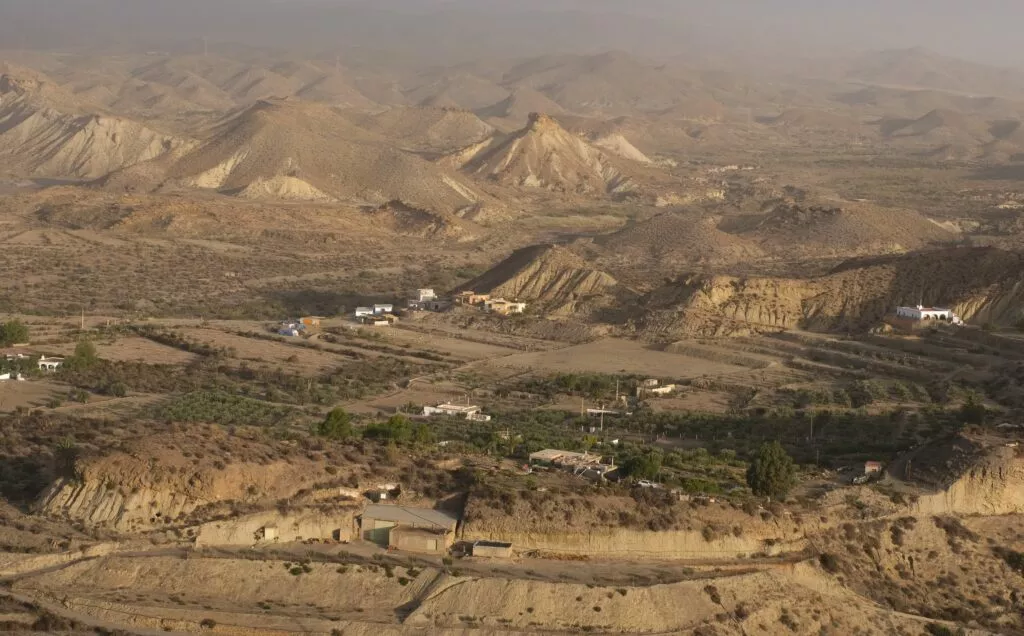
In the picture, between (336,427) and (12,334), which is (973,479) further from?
(12,334)

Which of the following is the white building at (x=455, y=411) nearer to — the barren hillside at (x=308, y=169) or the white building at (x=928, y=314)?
the white building at (x=928, y=314)

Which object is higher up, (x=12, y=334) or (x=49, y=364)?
(x=49, y=364)

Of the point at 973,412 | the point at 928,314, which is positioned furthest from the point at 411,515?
the point at 928,314

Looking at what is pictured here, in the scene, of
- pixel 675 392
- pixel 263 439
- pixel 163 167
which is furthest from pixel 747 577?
pixel 163 167

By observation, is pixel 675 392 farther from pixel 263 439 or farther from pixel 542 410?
pixel 263 439

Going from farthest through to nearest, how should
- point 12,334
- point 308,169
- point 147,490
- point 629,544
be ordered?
point 308,169 → point 12,334 → point 147,490 → point 629,544

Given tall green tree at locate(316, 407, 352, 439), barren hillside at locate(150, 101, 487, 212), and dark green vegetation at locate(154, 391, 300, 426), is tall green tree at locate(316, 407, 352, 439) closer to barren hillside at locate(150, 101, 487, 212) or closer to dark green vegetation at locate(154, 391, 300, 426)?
dark green vegetation at locate(154, 391, 300, 426)

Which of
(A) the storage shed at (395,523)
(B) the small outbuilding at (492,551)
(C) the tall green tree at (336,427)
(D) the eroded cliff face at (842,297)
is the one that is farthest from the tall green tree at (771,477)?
(D) the eroded cliff face at (842,297)
